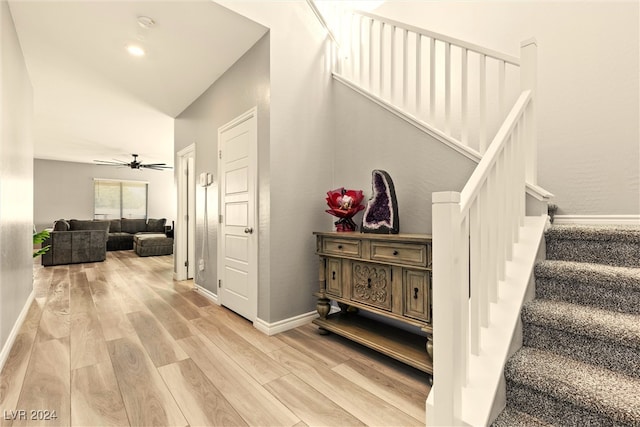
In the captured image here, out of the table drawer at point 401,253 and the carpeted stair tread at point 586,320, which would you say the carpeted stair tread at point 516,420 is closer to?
the carpeted stair tread at point 586,320

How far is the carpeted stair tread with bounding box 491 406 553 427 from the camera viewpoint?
1.08m

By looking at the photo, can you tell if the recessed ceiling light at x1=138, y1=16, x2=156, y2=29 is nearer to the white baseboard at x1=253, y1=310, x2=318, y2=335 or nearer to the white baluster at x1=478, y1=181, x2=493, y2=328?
the white baseboard at x1=253, y1=310, x2=318, y2=335

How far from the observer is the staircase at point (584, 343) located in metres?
1.02

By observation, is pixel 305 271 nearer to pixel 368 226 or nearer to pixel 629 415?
pixel 368 226

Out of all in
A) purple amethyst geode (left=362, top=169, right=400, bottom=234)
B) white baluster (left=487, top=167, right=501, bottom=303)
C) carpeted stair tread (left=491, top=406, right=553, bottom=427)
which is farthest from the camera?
purple amethyst geode (left=362, top=169, right=400, bottom=234)

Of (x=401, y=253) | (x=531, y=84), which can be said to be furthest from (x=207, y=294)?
(x=531, y=84)

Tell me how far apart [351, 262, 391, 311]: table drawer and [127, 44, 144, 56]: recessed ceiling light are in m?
2.85

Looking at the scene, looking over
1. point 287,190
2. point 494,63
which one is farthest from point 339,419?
point 494,63

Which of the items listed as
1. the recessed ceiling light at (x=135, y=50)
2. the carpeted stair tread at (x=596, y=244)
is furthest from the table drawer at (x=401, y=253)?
the recessed ceiling light at (x=135, y=50)

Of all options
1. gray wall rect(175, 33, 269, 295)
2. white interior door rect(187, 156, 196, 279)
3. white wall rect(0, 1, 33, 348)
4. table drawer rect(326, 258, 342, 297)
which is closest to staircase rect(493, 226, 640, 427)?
table drawer rect(326, 258, 342, 297)

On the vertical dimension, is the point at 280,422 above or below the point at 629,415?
below

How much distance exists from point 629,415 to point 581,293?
1.90 ft

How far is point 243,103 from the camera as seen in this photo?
9.53 feet

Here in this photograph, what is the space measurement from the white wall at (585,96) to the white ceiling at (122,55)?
231 centimetres
